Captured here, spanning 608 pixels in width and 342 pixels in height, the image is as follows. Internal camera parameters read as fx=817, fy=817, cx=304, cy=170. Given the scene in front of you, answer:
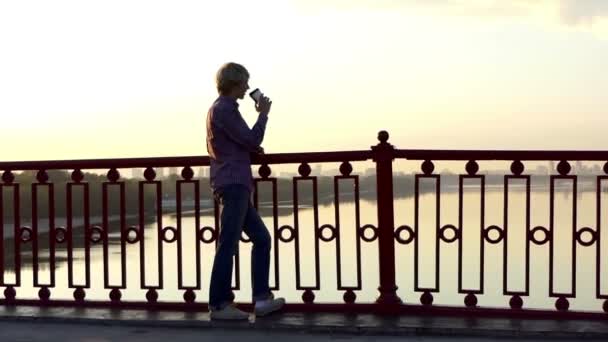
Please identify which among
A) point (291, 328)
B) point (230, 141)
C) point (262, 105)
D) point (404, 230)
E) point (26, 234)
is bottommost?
point (291, 328)

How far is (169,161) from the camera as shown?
20.2 feet

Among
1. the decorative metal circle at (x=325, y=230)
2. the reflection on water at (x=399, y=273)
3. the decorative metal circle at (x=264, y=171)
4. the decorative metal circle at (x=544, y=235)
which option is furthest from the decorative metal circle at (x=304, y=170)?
the reflection on water at (x=399, y=273)

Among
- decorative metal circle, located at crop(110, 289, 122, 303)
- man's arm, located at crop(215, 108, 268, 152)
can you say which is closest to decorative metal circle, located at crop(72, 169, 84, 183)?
decorative metal circle, located at crop(110, 289, 122, 303)

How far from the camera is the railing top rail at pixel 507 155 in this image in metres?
5.57

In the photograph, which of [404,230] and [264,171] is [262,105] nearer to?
[264,171]

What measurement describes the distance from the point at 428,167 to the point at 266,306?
149 cm

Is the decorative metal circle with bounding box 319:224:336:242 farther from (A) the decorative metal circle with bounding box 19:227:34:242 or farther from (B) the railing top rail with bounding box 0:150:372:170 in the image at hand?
(A) the decorative metal circle with bounding box 19:227:34:242

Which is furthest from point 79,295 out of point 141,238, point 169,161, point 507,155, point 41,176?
point 507,155

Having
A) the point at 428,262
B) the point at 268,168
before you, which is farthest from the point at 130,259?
the point at 268,168

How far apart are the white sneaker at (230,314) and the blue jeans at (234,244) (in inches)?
1.6

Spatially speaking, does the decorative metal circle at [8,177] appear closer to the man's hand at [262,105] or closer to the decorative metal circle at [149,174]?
the decorative metal circle at [149,174]

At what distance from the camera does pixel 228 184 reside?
5.33 metres

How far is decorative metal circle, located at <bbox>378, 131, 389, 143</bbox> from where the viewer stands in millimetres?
5711

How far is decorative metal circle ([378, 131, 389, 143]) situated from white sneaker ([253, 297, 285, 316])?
1.34m
